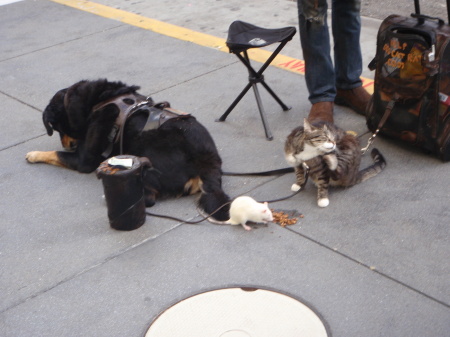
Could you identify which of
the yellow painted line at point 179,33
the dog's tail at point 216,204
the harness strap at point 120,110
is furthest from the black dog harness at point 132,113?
the yellow painted line at point 179,33

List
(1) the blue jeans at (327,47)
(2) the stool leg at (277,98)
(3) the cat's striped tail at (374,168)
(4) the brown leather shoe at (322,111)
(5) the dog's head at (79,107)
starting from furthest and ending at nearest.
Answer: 1. (2) the stool leg at (277,98)
2. (4) the brown leather shoe at (322,111)
3. (1) the blue jeans at (327,47)
4. (5) the dog's head at (79,107)
5. (3) the cat's striped tail at (374,168)

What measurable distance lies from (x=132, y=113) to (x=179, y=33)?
10.3ft

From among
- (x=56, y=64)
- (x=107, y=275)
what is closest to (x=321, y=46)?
(x=107, y=275)

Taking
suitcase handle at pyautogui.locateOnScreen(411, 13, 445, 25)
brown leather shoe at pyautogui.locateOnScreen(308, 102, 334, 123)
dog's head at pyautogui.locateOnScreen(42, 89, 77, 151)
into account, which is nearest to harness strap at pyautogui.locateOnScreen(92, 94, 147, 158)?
dog's head at pyautogui.locateOnScreen(42, 89, 77, 151)

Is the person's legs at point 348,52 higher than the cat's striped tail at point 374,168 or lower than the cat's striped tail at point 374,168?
higher

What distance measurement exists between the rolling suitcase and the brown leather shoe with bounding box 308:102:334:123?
16.4 inches

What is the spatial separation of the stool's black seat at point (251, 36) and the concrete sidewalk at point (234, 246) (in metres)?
0.65

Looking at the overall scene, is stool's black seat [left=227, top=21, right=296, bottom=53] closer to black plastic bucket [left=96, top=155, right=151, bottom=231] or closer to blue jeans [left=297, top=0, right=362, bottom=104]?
blue jeans [left=297, top=0, right=362, bottom=104]

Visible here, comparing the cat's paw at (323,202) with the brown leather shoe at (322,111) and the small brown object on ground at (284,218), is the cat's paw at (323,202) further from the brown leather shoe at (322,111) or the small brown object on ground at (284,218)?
the brown leather shoe at (322,111)

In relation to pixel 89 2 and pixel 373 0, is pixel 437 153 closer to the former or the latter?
pixel 373 0

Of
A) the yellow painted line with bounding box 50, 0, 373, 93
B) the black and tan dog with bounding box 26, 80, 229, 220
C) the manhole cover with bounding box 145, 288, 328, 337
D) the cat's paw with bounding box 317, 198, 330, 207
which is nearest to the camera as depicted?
the manhole cover with bounding box 145, 288, 328, 337

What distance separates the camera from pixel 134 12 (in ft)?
26.3

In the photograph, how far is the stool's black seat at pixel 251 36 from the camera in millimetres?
4699

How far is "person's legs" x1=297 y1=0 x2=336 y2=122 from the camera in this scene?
468cm
